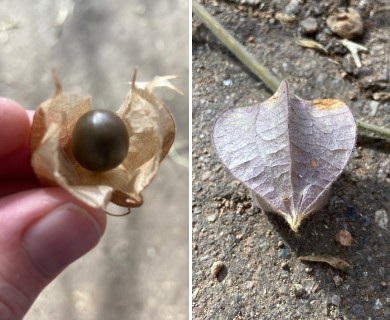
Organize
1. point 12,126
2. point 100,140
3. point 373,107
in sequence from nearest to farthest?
point 100,140 < point 12,126 < point 373,107

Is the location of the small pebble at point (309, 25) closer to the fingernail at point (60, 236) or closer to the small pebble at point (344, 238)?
the small pebble at point (344, 238)

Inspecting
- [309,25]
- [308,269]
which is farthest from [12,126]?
[309,25]

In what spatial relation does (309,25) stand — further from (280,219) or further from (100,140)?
(100,140)

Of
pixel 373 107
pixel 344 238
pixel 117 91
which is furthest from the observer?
pixel 117 91

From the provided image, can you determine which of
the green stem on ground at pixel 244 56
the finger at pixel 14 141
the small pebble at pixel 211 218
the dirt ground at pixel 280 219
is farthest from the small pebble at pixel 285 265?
the finger at pixel 14 141

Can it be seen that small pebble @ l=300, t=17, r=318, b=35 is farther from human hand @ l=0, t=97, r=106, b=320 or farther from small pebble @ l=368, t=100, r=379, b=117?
human hand @ l=0, t=97, r=106, b=320

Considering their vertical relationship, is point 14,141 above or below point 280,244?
above

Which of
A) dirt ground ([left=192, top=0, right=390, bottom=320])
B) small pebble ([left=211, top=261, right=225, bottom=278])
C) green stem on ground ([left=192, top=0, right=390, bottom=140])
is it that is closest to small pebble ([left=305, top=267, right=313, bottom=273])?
dirt ground ([left=192, top=0, right=390, bottom=320])

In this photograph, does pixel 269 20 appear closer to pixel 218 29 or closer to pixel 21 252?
pixel 218 29
